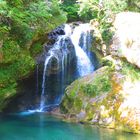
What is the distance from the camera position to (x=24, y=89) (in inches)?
595

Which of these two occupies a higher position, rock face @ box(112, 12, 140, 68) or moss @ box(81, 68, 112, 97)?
rock face @ box(112, 12, 140, 68)

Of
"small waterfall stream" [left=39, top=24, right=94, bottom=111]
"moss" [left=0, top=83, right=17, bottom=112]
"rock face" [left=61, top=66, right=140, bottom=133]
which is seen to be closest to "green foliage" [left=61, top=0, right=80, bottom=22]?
"small waterfall stream" [left=39, top=24, right=94, bottom=111]

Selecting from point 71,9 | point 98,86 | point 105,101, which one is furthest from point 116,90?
point 71,9

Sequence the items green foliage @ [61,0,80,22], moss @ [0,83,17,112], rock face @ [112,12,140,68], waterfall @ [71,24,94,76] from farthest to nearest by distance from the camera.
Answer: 1. green foliage @ [61,0,80,22]
2. waterfall @ [71,24,94,76]
3. moss @ [0,83,17,112]
4. rock face @ [112,12,140,68]

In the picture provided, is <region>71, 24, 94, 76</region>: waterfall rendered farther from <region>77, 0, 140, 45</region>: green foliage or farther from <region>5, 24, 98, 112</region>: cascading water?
<region>77, 0, 140, 45</region>: green foliage

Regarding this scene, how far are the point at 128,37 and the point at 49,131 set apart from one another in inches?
189

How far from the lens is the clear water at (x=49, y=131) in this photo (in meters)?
10.6

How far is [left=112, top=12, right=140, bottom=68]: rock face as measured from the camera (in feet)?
41.8

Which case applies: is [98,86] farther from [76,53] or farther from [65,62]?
[76,53]

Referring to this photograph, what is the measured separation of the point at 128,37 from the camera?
513 inches

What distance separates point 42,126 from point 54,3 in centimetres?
686

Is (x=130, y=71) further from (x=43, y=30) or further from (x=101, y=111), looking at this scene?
(x=43, y=30)

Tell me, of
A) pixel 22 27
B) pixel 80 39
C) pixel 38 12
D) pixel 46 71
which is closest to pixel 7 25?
pixel 22 27

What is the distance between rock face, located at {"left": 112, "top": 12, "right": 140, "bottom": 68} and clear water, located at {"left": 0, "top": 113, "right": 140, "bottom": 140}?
128 inches
